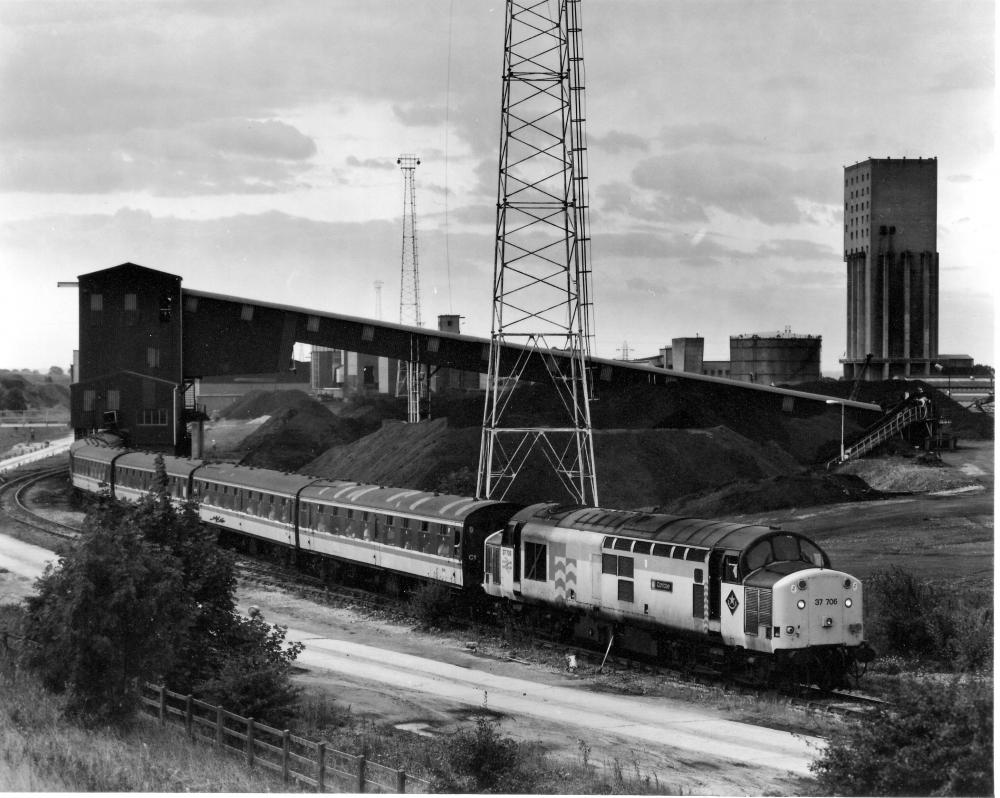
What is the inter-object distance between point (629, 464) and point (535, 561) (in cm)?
3549

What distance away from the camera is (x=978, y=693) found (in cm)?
1858

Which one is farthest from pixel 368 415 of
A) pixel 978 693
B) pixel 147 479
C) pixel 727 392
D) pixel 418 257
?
pixel 978 693

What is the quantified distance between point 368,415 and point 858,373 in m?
45.0

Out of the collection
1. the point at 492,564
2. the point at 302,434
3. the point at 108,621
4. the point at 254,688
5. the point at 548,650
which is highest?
the point at 302,434

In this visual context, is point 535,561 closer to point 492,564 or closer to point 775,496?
point 492,564

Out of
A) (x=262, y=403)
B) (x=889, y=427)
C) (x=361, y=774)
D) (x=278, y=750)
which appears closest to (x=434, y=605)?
(x=278, y=750)

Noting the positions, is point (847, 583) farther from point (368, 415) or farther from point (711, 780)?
point (368, 415)

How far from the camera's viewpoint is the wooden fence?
62.9 ft

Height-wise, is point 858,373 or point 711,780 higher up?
point 858,373

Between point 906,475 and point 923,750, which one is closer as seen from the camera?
point 923,750

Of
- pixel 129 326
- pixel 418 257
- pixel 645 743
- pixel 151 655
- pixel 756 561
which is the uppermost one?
pixel 418 257

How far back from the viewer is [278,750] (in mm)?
20094

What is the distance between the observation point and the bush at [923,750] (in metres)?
18.0

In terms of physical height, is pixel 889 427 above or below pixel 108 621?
above
